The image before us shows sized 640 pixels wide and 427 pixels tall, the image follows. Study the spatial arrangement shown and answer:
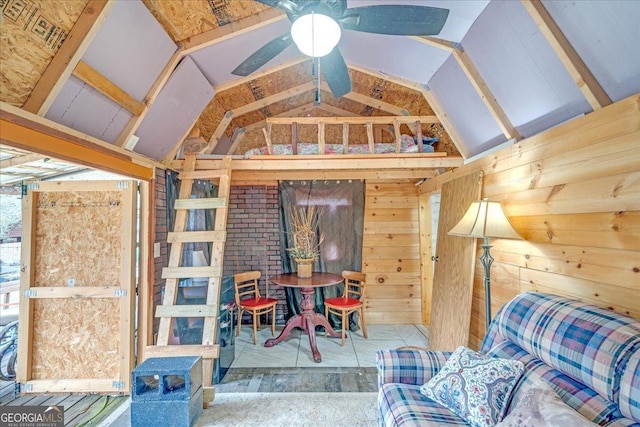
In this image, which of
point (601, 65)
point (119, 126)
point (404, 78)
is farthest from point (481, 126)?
point (119, 126)

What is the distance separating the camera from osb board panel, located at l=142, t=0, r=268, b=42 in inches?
78.5

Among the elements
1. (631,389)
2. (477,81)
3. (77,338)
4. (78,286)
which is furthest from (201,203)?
(631,389)

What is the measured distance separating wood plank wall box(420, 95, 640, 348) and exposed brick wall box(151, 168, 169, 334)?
308 cm

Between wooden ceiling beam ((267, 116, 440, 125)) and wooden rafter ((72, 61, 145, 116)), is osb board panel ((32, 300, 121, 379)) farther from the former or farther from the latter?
wooden ceiling beam ((267, 116, 440, 125))

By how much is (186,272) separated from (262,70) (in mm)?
2128

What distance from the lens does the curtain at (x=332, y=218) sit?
438 centimetres

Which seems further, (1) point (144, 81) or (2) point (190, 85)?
(2) point (190, 85)

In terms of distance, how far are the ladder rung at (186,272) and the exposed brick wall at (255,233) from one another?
1503 mm

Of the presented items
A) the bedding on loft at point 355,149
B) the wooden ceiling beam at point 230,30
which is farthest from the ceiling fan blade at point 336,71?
the bedding on loft at point 355,149

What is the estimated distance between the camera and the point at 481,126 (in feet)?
8.80

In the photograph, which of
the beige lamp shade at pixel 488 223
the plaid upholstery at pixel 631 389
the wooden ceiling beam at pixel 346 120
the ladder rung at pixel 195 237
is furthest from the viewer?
the wooden ceiling beam at pixel 346 120

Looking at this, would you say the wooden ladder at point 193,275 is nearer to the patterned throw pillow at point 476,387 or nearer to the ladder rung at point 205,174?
the ladder rung at point 205,174

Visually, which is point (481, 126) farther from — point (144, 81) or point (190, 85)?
point (144, 81)

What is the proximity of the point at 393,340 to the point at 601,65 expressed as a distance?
3279mm
